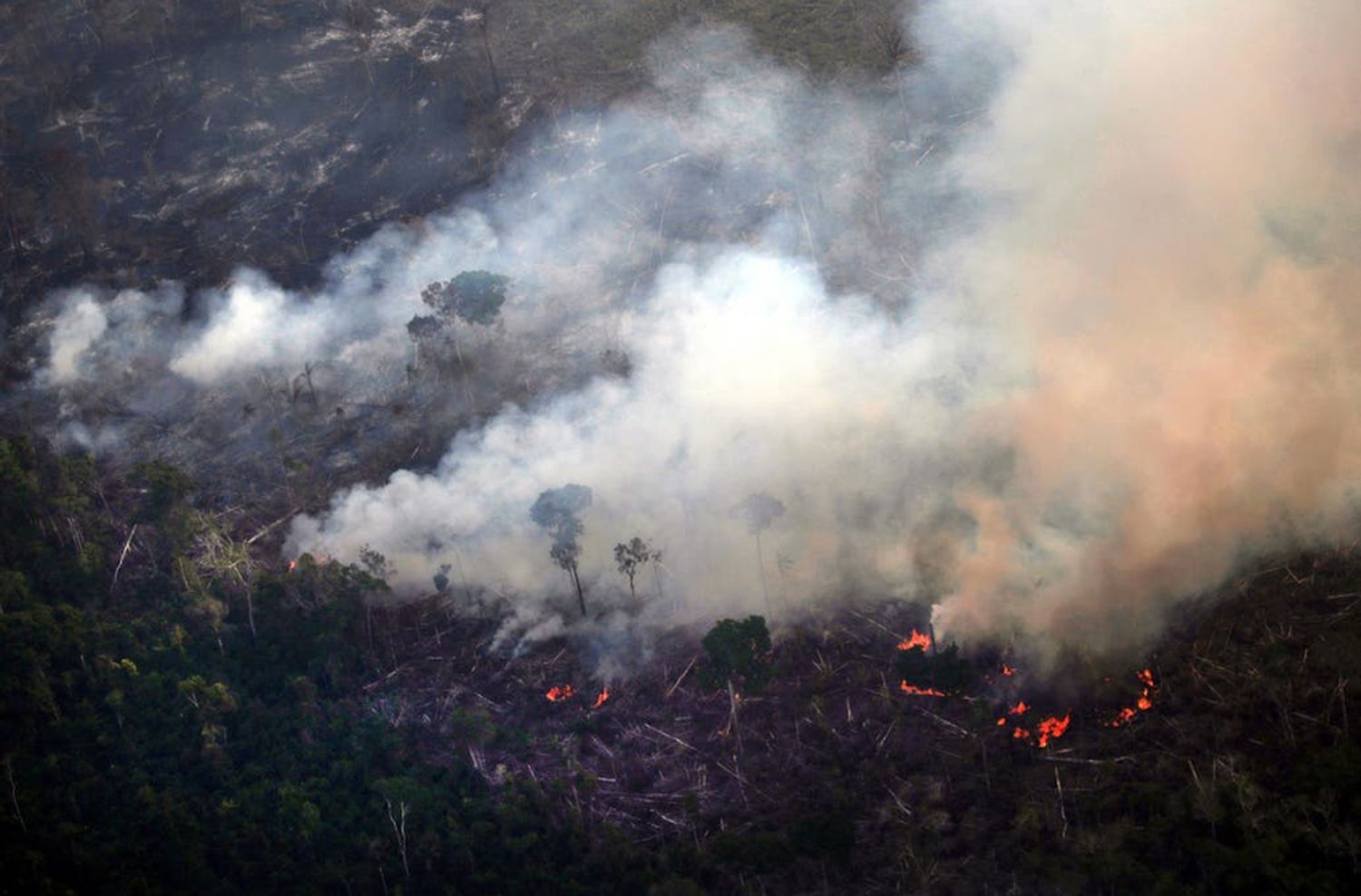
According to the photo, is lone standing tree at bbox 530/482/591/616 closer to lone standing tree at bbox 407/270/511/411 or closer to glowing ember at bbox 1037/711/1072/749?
lone standing tree at bbox 407/270/511/411

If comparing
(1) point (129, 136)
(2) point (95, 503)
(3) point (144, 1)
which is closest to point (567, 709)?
(2) point (95, 503)

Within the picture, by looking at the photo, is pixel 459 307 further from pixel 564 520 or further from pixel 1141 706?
pixel 1141 706

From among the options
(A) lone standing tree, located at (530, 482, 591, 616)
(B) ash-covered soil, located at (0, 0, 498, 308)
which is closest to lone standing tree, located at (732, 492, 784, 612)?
(A) lone standing tree, located at (530, 482, 591, 616)

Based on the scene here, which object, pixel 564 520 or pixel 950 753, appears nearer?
pixel 950 753

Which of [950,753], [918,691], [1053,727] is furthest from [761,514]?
[1053,727]

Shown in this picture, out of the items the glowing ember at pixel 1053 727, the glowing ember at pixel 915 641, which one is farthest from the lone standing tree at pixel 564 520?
the glowing ember at pixel 1053 727

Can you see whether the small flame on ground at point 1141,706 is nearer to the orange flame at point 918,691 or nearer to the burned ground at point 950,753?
the burned ground at point 950,753
